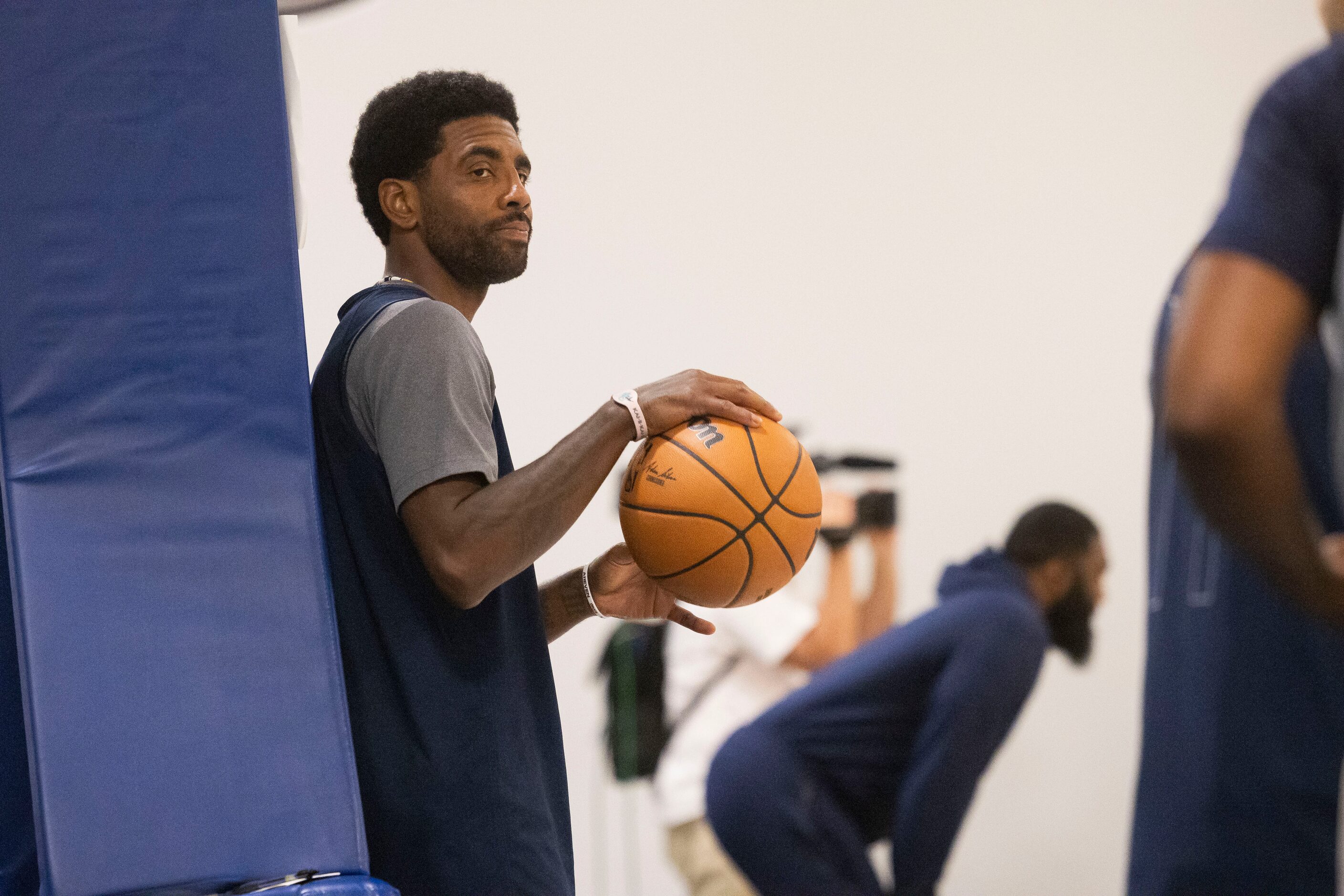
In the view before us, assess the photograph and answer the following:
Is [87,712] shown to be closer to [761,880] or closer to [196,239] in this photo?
[196,239]

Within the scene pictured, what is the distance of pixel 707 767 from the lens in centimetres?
253

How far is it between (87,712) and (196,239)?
47 cm

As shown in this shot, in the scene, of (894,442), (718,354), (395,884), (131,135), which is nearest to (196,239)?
(131,135)

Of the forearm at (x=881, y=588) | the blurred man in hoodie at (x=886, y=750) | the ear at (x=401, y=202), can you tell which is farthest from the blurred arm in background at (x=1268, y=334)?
the forearm at (x=881, y=588)

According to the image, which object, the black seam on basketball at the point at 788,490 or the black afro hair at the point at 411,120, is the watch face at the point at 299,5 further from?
the black seam on basketball at the point at 788,490

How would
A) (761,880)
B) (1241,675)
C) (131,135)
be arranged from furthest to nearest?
(761,880), (131,135), (1241,675)

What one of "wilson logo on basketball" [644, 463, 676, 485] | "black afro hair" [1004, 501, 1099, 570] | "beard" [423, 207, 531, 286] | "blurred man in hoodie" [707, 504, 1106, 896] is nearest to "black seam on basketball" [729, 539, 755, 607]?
"wilson logo on basketball" [644, 463, 676, 485]

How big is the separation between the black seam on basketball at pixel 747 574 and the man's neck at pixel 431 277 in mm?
439

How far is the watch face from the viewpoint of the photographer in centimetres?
198

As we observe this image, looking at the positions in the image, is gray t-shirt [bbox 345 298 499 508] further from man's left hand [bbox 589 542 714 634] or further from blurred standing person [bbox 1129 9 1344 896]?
blurred standing person [bbox 1129 9 1344 896]

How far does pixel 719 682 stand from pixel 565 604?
47.9 inches

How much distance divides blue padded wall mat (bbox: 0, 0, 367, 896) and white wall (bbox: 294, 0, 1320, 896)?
6.94 ft

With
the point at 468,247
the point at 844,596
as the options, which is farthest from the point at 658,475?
the point at 844,596

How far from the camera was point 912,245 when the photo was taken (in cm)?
369
